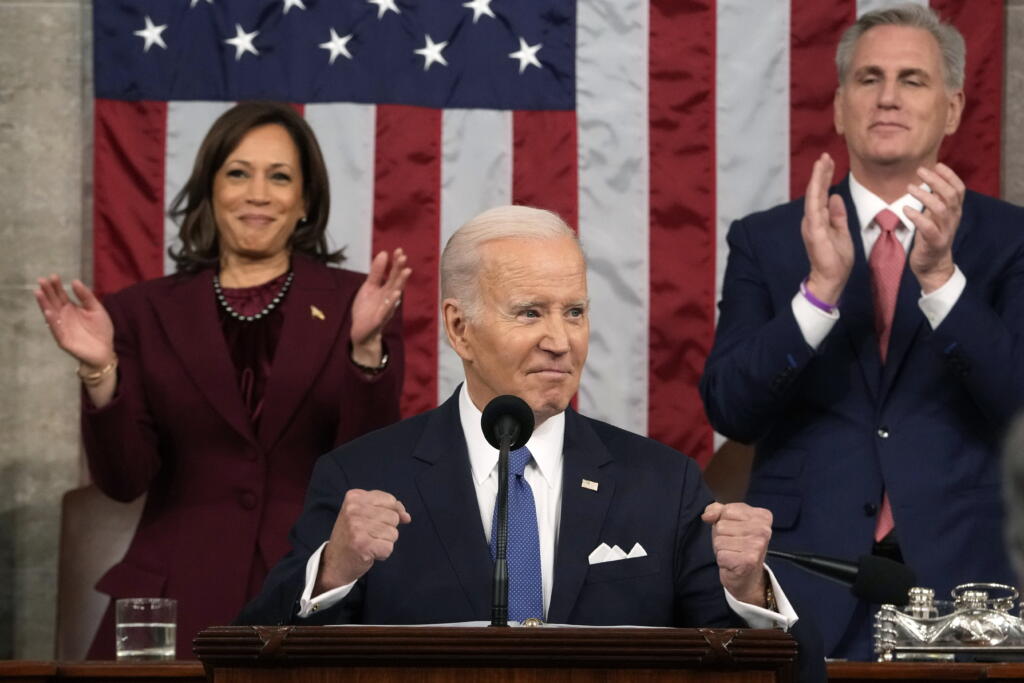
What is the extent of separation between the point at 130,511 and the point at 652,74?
2012 mm

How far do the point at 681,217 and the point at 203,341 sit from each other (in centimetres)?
164

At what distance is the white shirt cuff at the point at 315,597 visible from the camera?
2.72 meters

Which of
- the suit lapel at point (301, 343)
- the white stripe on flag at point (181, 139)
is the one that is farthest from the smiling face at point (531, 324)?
the white stripe on flag at point (181, 139)

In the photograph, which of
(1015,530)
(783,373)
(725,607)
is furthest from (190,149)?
(1015,530)

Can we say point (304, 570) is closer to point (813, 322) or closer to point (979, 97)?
point (813, 322)

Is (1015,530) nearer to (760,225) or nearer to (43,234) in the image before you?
(760,225)

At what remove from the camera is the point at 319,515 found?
9.87ft

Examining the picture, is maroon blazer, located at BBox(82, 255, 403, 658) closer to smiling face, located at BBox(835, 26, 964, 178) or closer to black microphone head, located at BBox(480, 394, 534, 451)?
smiling face, located at BBox(835, 26, 964, 178)

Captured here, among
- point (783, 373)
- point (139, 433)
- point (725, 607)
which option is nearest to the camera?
point (725, 607)

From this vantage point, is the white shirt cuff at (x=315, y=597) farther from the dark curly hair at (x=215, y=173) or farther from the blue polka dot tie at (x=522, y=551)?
the dark curly hair at (x=215, y=173)

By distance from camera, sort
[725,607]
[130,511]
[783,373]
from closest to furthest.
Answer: [725,607], [783,373], [130,511]

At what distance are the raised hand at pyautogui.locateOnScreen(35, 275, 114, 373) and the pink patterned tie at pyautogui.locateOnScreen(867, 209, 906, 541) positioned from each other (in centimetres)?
180

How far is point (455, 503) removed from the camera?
2.99 metres

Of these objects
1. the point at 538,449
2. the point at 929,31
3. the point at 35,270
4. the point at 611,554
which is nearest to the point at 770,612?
the point at 611,554
